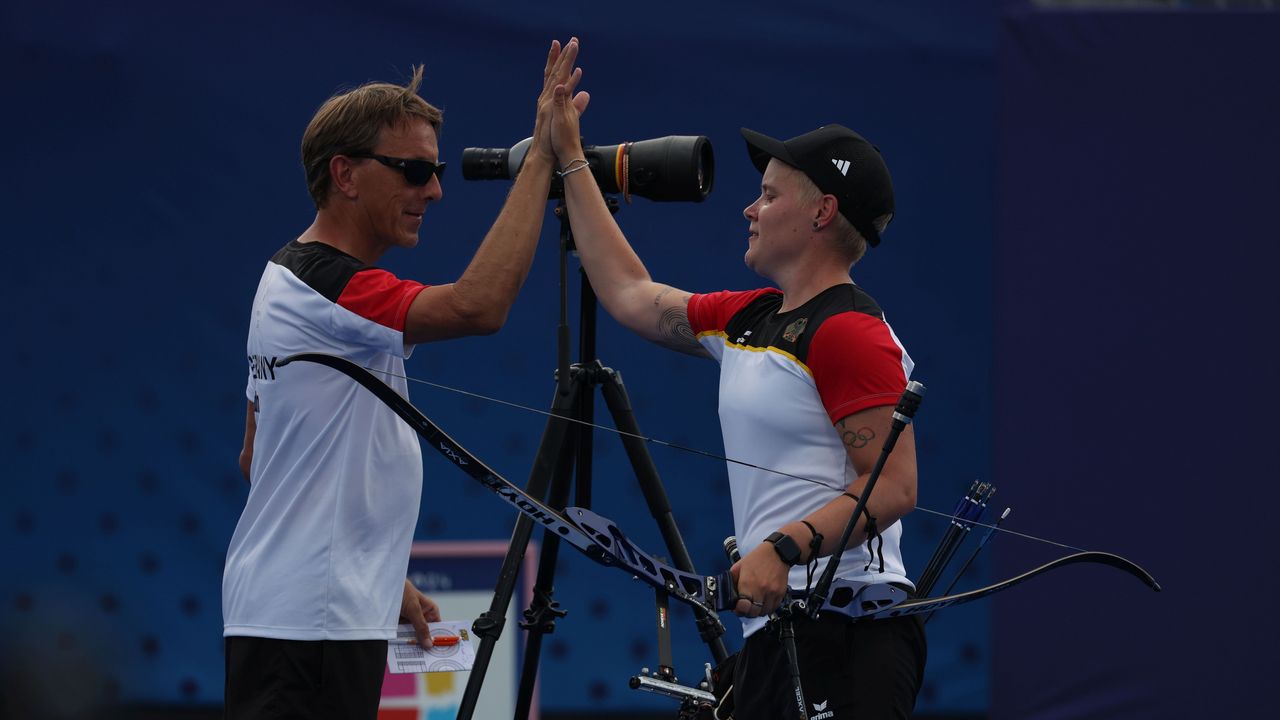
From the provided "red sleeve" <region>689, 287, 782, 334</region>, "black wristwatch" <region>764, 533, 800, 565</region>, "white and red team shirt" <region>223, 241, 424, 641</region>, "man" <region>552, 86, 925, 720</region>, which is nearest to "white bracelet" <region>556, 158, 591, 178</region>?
"man" <region>552, 86, 925, 720</region>

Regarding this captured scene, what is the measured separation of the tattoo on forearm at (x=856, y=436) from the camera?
6.19 ft

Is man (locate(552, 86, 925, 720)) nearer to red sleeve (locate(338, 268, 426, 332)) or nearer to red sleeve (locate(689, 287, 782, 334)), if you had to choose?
red sleeve (locate(689, 287, 782, 334))

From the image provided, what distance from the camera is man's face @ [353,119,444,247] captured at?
7.05ft

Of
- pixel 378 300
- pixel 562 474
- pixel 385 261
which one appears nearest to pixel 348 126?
pixel 378 300

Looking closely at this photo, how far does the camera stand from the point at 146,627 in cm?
411

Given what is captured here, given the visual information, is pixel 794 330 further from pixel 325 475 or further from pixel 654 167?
pixel 325 475

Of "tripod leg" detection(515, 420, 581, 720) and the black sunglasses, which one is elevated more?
the black sunglasses

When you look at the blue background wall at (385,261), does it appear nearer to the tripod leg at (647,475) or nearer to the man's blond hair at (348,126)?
the tripod leg at (647,475)

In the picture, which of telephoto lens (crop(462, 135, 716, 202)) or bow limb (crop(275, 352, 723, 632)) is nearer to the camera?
bow limb (crop(275, 352, 723, 632))

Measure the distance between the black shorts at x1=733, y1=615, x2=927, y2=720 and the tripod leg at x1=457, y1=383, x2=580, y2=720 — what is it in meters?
0.61

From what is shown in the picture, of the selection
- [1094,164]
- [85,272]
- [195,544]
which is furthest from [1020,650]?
[85,272]

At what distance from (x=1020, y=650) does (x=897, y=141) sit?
1.64m

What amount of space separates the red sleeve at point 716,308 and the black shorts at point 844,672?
54 centimetres

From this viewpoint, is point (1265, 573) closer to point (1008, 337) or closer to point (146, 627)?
point (1008, 337)
